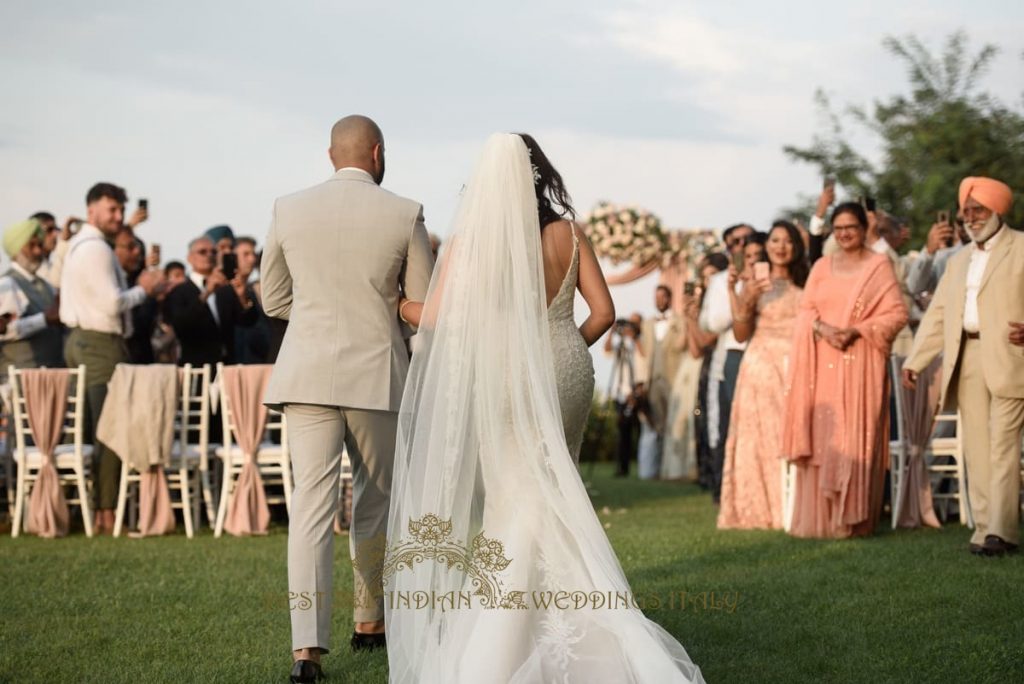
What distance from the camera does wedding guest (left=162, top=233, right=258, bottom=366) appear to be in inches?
437

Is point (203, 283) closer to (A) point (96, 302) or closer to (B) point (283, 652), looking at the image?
(A) point (96, 302)

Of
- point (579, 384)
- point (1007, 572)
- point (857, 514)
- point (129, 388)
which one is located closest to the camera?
point (579, 384)

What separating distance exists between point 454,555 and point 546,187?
145cm

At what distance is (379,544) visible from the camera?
5.50m

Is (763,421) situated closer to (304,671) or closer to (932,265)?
(932,265)

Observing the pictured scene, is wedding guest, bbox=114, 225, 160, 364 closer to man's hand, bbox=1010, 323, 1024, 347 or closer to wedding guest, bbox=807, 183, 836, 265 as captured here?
wedding guest, bbox=807, 183, 836, 265

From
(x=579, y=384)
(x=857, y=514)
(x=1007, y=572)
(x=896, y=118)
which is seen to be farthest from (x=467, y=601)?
(x=896, y=118)

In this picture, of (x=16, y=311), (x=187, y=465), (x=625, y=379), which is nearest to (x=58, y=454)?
(x=187, y=465)

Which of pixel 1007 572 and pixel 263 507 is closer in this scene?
pixel 1007 572

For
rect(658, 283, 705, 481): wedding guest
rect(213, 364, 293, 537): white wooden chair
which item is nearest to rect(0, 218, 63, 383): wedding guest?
rect(213, 364, 293, 537): white wooden chair

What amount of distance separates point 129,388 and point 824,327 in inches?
216

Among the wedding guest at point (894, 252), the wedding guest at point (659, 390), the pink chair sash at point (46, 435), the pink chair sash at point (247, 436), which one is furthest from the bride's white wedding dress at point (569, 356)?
the wedding guest at point (659, 390)

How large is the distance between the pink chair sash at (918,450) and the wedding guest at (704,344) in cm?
274

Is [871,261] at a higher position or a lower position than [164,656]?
higher
